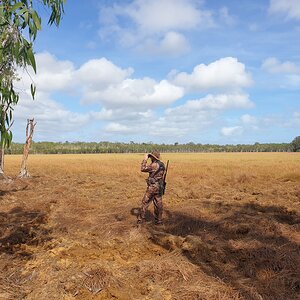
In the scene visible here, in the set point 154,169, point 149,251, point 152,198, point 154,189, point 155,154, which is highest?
point 155,154

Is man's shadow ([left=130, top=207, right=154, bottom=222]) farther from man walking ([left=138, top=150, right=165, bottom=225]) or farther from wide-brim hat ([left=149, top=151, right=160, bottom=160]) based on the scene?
wide-brim hat ([left=149, top=151, right=160, bottom=160])

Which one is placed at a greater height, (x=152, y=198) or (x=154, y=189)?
(x=154, y=189)

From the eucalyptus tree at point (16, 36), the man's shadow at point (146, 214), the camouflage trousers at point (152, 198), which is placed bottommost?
the man's shadow at point (146, 214)

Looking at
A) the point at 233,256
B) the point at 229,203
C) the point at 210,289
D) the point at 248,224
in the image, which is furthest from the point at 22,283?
the point at 229,203

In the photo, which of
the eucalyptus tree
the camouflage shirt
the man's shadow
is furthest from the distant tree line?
the eucalyptus tree

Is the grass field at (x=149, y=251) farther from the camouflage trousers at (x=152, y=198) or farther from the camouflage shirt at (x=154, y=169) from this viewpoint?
the camouflage shirt at (x=154, y=169)

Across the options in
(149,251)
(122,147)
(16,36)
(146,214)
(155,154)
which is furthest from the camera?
(122,147)

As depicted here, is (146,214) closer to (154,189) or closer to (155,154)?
(154,189)

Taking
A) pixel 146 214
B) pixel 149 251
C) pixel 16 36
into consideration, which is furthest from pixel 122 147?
pixel 16 36

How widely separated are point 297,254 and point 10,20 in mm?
6190

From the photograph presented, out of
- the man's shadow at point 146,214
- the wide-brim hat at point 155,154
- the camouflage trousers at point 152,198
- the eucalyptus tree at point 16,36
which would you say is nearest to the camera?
the eucalyptus tree at point 16,36

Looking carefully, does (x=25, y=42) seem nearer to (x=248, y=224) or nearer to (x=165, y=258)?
(x=165, y=258)

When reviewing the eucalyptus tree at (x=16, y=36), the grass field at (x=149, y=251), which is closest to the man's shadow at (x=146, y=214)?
the grass field at (x=149, y=251)

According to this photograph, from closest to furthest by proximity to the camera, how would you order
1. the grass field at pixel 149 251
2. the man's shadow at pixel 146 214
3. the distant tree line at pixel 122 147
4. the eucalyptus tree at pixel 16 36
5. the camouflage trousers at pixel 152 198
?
the eucalyptus tree at pixel 16 36, the grass field at pixel 149 251, the camouflage trousers at pixel 152 198, the man's shadow at pixel 146 214, the distant tree line at pixel 122 147
